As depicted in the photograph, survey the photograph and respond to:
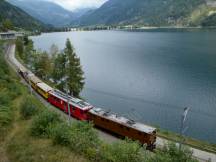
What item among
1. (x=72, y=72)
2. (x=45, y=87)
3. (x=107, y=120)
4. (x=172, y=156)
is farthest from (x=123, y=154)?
(x=72, y=72)

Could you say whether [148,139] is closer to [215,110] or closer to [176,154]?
[176,154]

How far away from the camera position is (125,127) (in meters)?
36.9

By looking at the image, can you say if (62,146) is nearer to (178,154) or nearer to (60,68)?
(178,154)

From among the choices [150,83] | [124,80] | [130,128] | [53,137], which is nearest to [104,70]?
[124,80]

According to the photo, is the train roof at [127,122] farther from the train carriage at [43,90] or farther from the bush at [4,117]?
the train carriage at [43,90]

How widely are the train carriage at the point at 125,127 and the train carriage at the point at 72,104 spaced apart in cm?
190

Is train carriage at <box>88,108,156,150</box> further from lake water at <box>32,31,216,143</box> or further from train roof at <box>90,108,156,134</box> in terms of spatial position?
lake water at <box>32,31,216,143</box>

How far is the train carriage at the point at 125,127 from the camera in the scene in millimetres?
34500

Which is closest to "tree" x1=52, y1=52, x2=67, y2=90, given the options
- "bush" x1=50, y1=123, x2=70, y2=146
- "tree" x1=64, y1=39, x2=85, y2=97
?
"tree" x1=64, y1=39, x2=85, y2=97

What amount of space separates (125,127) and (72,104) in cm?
1323

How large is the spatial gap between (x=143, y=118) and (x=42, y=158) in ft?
136

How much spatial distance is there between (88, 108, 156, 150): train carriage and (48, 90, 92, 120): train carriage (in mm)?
1896

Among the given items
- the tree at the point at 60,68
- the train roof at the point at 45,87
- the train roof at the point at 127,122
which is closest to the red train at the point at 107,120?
the train roof at the point at 127,122

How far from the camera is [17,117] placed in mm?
32031
